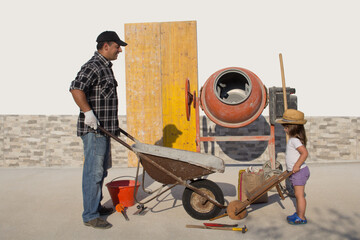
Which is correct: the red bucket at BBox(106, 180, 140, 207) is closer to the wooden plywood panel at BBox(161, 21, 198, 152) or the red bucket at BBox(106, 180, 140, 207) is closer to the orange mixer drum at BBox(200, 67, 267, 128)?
the orange mixer drum at BBox(200, 67, 267, 128)

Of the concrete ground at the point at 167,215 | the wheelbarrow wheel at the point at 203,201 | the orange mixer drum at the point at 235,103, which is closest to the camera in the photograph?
the concrete ground at the point at 167,215

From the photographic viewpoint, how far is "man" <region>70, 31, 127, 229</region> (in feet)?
Result: 9.52

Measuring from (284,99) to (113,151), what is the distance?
3.47 metres

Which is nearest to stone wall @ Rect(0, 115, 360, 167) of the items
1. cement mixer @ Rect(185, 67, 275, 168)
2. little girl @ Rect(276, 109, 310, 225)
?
cement mixer @ Rect(185, 67, 275, 168)

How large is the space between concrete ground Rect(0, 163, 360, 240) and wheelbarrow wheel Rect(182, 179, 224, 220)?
0.28ft

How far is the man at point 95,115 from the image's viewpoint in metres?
2.90

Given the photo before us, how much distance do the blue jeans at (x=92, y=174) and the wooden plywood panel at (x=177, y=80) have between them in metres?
3.08

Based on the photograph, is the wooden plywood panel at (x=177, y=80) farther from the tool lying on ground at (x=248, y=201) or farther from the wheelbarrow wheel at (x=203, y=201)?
the tool lying on ground at (x=248, y=201)

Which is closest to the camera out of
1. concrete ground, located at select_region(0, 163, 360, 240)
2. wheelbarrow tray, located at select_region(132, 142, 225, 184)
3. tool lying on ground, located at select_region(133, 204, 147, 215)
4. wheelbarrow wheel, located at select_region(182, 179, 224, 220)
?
concrete ground, located at select_region(0, 163, 360, 240)

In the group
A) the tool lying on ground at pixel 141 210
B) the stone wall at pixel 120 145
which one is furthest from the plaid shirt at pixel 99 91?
the stone wall at pixel 120 145

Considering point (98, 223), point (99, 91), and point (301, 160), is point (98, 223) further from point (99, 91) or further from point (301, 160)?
point (301, 160)

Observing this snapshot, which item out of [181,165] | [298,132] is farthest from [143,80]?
[298,132]

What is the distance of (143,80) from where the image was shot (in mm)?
6109

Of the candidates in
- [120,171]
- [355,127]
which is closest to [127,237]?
[120,171]
